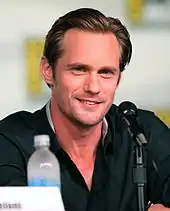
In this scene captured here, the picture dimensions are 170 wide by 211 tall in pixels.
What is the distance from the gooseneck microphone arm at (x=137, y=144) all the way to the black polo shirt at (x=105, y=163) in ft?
0.95

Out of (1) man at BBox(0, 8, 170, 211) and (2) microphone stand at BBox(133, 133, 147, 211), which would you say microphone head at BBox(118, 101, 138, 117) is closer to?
(2) microphone stand at BBox(133, 133, 147, 211)

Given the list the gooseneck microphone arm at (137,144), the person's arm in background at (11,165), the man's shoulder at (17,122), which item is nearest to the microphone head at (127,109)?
the gooseneck microphone arm at (137,144)

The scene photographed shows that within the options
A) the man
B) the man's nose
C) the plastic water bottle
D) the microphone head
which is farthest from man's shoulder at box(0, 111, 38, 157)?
the microphone head

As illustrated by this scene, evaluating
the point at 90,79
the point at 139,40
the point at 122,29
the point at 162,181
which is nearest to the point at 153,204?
the point at 162,181

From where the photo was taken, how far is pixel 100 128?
1.78 metres

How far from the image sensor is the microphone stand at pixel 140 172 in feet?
4.50

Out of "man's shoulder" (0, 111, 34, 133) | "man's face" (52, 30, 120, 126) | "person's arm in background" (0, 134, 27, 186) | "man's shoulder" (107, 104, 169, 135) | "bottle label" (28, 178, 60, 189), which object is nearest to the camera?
"bottle label" (28, 178, 60, 189)

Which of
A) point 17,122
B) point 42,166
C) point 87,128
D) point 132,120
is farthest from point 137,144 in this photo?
point 17,122

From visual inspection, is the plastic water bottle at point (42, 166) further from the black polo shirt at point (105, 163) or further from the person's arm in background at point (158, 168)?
the person's arm in background at point (158, 168)

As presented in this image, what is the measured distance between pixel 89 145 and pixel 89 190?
142 mm

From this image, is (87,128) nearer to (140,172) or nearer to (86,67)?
(86,67)

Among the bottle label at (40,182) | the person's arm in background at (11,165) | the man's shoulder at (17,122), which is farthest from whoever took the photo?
the man's shoulder at (17,122)

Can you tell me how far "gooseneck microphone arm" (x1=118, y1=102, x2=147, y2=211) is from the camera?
4.51 ft

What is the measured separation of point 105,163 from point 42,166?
33 cm
